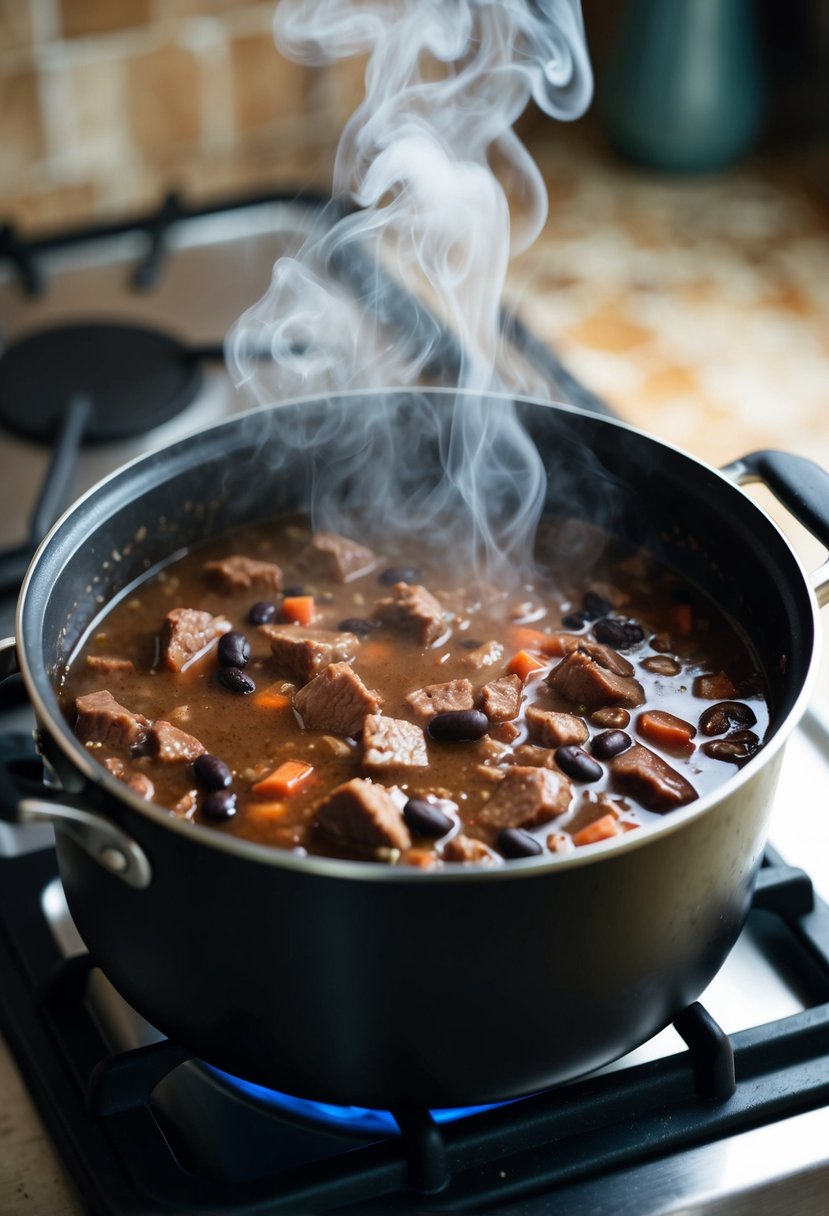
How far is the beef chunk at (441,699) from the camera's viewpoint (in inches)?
60.2

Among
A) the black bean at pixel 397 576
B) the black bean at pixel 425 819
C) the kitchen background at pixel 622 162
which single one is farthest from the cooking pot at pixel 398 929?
the kitchen background at pixel 622 162

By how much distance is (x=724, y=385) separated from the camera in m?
2.60

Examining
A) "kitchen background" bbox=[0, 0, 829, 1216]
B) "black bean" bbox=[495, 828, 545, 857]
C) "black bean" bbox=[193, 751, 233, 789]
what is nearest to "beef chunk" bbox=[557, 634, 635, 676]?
"black bean" bbox=[495, 828, 545, 857]

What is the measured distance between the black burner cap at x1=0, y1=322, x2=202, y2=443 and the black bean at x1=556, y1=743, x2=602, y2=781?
3.63 feet

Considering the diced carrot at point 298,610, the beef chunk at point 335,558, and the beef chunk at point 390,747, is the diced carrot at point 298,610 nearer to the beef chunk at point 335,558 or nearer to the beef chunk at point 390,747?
the beef chunk at point 335,558

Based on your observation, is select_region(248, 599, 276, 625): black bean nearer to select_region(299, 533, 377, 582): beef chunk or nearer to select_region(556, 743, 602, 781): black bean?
select_region(299, 533, 377, 582): beef chunk

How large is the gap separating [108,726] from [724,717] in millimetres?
689

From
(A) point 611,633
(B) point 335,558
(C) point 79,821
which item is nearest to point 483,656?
(A) point 611,633

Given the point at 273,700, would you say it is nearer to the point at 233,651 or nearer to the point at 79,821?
the point at 233,651

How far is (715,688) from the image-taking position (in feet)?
5.24

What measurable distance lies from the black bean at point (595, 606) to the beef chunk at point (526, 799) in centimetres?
37

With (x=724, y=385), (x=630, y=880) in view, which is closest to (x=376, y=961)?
(x=630, y=880)

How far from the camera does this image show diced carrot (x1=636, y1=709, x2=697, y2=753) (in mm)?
1518

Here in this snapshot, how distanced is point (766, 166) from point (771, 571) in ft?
6.73
